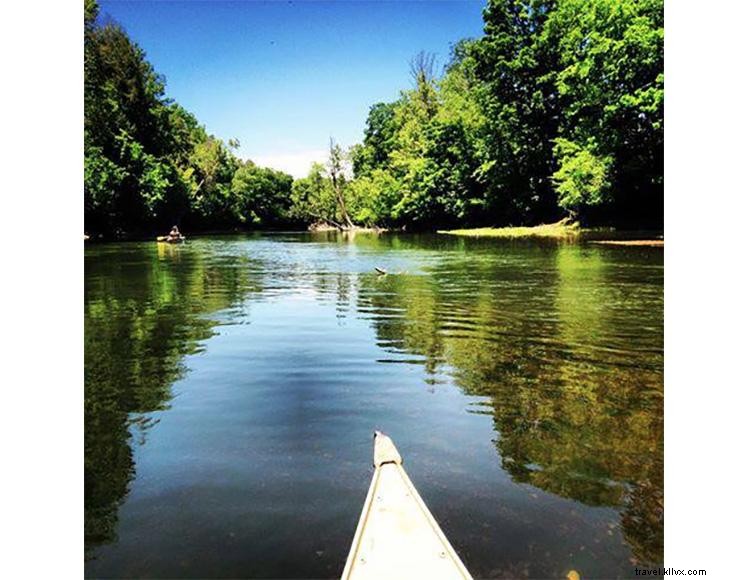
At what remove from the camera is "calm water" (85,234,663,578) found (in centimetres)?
319

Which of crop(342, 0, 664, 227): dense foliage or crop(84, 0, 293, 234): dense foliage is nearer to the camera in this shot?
crop(342, 0, 664, 227): dense foliage

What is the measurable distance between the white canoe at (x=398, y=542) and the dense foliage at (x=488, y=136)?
2608 cm

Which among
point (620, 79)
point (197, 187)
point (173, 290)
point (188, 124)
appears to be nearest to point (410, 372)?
point (173, 290)

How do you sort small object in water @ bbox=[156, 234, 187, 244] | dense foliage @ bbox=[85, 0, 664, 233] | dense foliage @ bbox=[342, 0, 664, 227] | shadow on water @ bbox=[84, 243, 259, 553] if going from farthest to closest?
small object in water @ bbox=[156, 234, 187, 244], dense foliage @ bbox=[85, 0, 664, 233], dense foliage @ bbox=[342, 0, 664, 227], shadow on water @ bbox=[84, 243, 259, 553]

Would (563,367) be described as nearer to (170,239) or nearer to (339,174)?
(170,239)

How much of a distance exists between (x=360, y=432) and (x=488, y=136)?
4054 cm

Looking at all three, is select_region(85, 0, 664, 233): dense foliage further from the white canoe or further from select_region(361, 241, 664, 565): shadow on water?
the white canoe

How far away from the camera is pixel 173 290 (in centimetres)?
1399

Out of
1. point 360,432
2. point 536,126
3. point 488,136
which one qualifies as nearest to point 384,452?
point 360,432

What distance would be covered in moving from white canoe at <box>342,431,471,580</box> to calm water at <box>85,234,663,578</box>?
234 mm

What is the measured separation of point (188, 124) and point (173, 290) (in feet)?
207

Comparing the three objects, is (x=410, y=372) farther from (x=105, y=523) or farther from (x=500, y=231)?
(x=500, y=231)

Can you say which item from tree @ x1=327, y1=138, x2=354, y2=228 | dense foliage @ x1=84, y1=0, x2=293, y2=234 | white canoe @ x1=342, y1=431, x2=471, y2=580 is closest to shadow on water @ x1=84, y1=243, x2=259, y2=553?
white canoe @ x1=342, y1=431, x2=471, y2=580

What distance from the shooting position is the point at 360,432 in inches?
188
